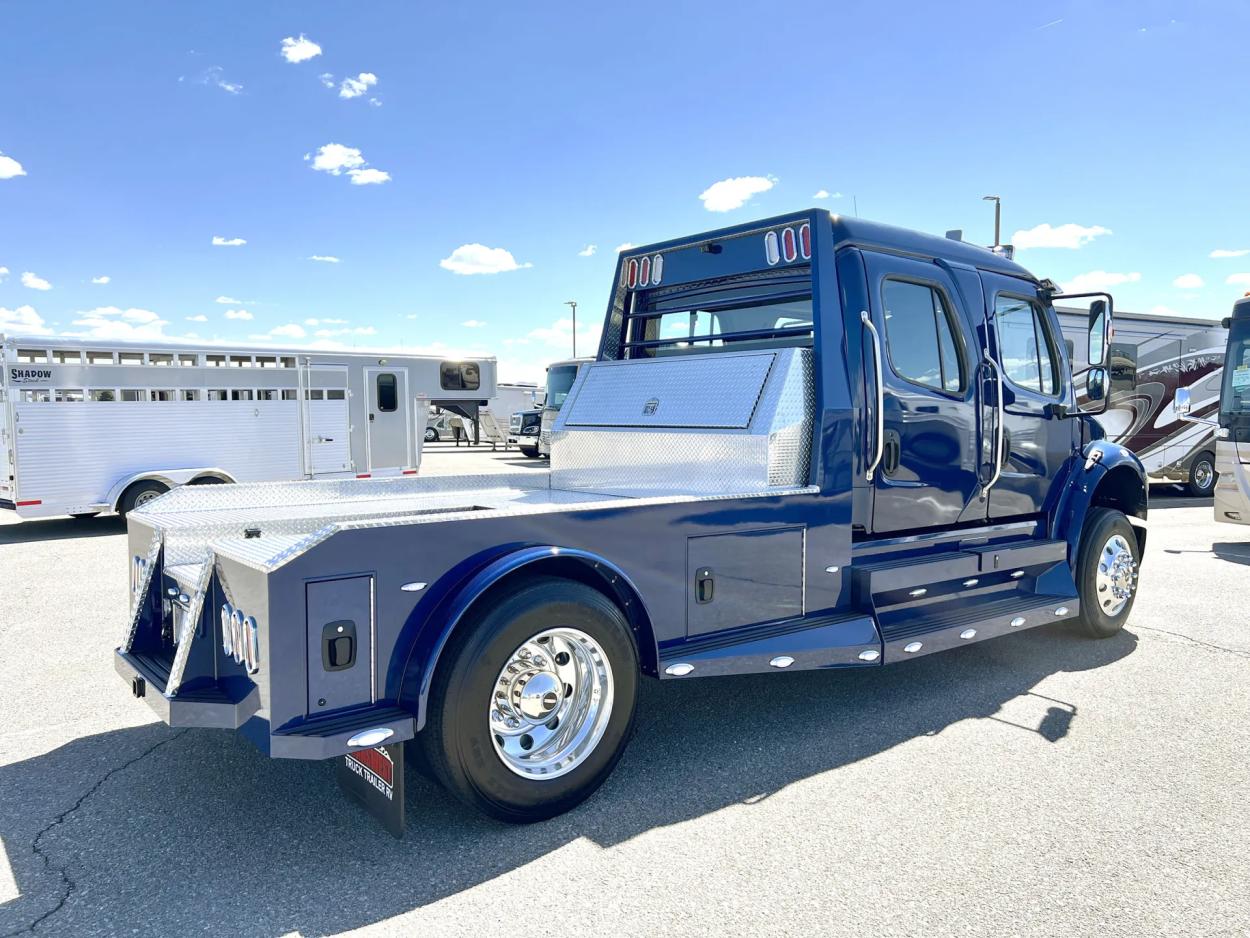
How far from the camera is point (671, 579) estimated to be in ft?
11.8

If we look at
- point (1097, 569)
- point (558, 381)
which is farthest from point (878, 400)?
point (558, 381)

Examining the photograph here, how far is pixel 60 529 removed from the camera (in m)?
11.6

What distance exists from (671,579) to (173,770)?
227cm

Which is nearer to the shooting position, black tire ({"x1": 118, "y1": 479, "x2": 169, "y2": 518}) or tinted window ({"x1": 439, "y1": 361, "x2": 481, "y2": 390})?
black tire ({"x1": 118, "y1": 479, "x2": 169, "y2": 518})

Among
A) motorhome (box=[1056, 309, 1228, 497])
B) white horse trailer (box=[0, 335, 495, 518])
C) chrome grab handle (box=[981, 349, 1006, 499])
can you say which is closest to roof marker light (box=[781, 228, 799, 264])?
chrome grab handle (box=[981, 349, 1006, 499])

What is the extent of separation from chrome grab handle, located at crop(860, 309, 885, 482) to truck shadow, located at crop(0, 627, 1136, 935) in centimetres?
131

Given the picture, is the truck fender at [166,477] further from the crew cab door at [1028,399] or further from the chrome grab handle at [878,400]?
the crew cab door at [1028,399]

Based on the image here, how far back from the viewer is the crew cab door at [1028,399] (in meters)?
5.30

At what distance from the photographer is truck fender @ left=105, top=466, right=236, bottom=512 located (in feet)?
35.7

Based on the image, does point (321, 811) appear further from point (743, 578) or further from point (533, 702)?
point (743, 578)

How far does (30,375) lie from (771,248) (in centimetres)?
963

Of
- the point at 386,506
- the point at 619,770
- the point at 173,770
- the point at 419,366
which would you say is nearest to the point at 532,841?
the point at 619,770

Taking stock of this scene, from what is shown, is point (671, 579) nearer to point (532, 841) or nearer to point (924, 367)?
point (532, 841)

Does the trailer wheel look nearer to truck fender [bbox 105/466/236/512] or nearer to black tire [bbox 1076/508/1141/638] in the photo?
black tire [bbox 1076/508/1141/638]
